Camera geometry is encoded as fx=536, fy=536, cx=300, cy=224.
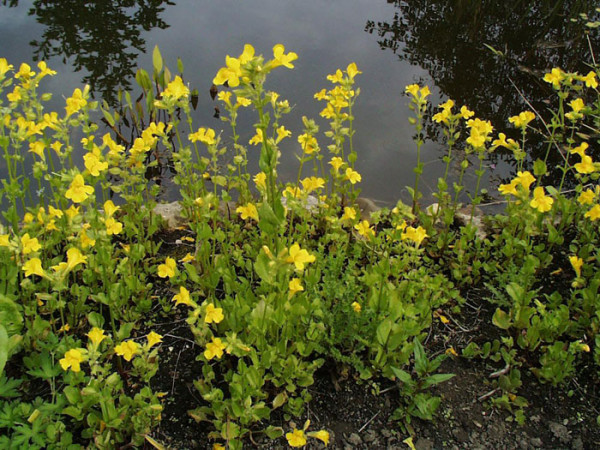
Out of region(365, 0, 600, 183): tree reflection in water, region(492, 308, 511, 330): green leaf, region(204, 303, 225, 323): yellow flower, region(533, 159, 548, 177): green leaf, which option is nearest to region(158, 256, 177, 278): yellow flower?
region(204, 303, 225, 323): yellow flower

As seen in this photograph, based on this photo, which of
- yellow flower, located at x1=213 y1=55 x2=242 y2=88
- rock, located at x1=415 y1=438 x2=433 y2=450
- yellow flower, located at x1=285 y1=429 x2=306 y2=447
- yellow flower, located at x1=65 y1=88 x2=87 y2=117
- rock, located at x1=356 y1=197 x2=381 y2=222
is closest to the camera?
yellow flower, located at x1=213 y1=55 x2=242 y2=88

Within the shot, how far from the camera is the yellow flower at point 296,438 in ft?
7.18

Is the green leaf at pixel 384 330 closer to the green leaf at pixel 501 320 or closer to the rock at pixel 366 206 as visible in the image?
the green leaf at pixel 501 320

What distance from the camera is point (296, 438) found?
2.21 metres

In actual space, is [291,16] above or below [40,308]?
above

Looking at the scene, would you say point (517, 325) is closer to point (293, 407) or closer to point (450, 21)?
point (293, 407)

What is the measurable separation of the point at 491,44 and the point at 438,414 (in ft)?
17.3

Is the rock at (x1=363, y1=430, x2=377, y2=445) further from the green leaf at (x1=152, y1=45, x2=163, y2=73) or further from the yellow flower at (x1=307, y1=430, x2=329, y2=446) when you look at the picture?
the green leaf at (x1=152, y1=45, x2=163, y2=73)

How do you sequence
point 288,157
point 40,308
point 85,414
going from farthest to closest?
point 288,157, point 40,308, point 85,414

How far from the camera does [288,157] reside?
15.5 ft

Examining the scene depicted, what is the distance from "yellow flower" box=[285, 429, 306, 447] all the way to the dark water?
2.61m

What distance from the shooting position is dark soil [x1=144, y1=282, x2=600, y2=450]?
7.63 feet

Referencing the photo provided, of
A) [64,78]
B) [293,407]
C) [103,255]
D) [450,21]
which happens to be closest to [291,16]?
[450,21]

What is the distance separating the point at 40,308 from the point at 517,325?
243 cm
